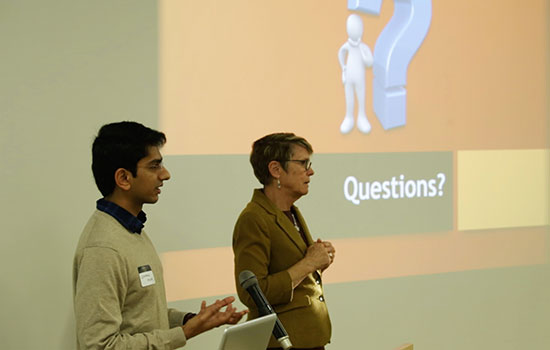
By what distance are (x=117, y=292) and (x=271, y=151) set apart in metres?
0.88

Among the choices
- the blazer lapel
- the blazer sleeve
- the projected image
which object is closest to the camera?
the blazer sleeve

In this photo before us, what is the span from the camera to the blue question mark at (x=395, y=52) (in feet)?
13.8

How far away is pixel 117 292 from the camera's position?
6.70 feet

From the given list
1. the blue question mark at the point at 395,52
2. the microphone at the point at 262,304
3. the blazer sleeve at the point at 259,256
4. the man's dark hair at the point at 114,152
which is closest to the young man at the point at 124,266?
the man's dark hair at the point at 114,152

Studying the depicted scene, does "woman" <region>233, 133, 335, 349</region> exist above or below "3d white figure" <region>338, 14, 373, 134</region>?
below

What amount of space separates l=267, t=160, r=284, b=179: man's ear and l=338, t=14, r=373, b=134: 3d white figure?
1.46 m

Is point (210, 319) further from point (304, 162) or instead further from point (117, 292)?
point (304, 162)

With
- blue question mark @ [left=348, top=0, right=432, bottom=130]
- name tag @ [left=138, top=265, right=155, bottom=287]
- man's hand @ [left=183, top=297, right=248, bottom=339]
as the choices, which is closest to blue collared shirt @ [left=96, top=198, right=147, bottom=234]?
name tag @ [left=138, top=265, right=155, bottom=287]

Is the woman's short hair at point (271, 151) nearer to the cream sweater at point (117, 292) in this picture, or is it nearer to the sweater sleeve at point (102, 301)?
the cream sweater at point (117, 292)

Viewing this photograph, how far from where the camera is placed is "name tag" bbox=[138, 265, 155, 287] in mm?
2104

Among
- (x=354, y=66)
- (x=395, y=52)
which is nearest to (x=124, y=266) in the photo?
(x=354, y=66)

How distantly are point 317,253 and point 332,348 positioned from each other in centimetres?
170

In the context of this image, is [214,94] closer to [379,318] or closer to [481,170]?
[379,318]

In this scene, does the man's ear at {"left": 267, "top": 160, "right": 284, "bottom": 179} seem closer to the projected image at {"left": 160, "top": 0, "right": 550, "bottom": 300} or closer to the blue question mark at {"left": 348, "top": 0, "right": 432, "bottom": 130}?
the projected image at {"left": 160, "top": 0, "right": 550, "bottom": 300}
